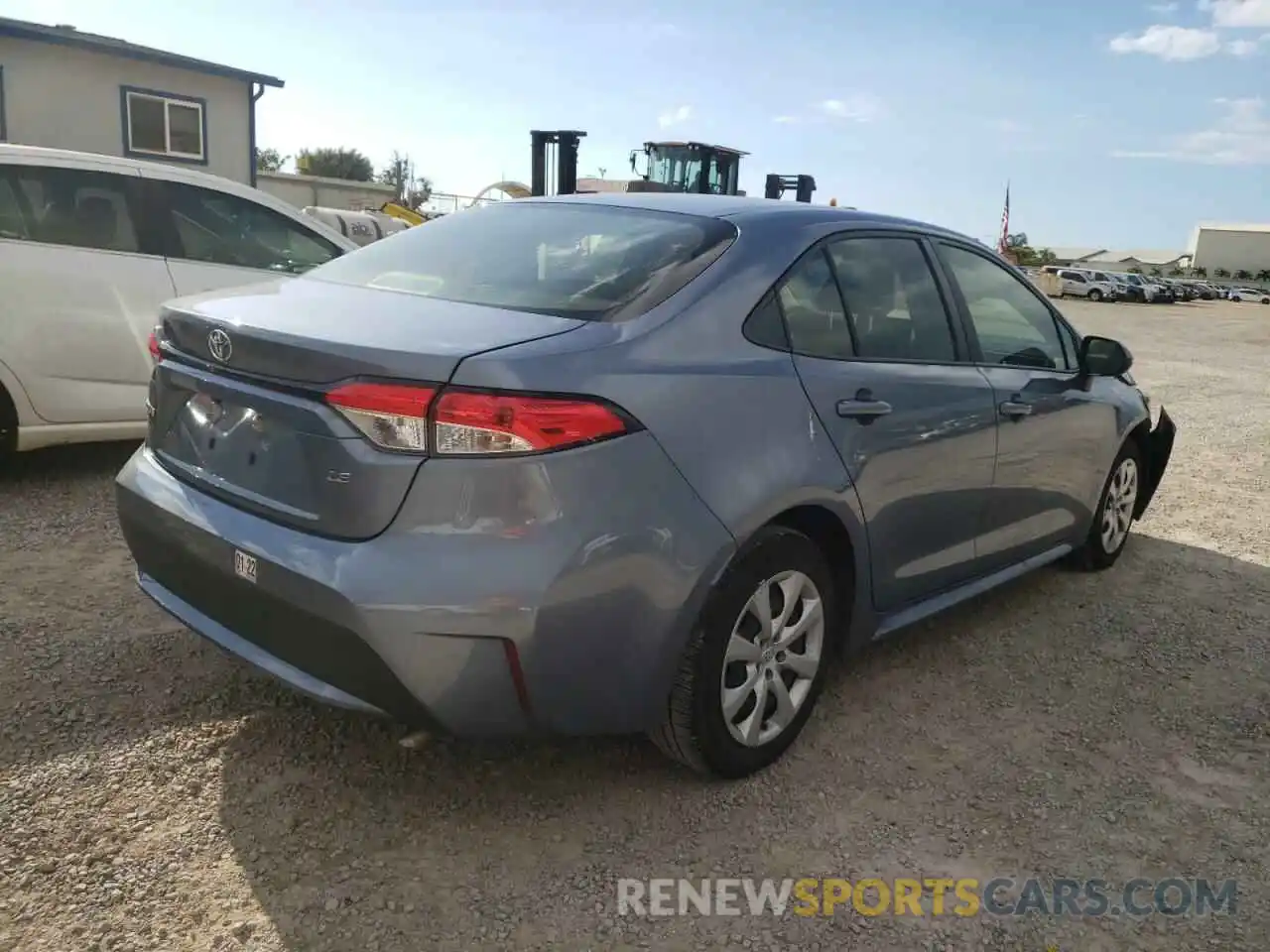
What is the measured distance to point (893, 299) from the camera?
328cm

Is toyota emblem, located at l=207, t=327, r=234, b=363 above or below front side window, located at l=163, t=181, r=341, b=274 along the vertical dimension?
below

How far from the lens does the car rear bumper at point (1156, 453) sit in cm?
512

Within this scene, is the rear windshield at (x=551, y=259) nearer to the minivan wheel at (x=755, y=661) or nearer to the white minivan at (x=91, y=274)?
the minivan wheel at (x=755, y=661)

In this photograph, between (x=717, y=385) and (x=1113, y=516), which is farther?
(x=1113, y=516)

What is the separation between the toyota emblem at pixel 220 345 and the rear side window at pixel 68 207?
2.94 metres

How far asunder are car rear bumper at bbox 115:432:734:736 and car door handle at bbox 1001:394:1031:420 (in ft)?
5.31

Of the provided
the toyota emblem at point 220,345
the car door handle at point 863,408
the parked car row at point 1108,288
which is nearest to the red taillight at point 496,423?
the toyota emblem at point 220,345

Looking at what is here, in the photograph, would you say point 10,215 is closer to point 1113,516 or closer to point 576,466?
point 576,466

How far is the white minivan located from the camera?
4.75m

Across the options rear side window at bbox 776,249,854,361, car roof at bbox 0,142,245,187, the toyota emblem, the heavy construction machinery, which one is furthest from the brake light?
the heavy construction machinery

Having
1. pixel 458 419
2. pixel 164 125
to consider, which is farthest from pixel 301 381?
pixel 164 125

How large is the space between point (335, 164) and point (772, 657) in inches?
2340

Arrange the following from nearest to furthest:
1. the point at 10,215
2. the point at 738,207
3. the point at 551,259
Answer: the point at 551,259
the point at 738,207
the point at 10,215

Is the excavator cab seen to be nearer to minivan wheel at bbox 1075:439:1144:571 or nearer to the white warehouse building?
minivan wheel at bbox 1075:439:1144:571
